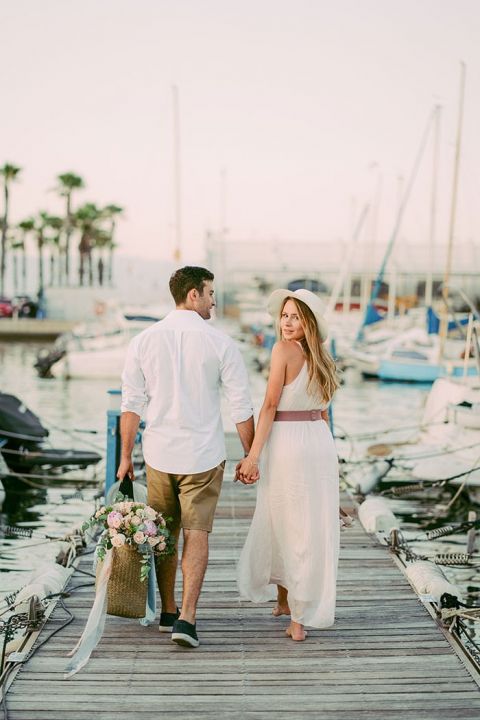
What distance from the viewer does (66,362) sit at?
35625 millimetres

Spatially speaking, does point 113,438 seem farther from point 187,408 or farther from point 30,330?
point 30,330

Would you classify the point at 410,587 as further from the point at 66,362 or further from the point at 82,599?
the point at 66,362

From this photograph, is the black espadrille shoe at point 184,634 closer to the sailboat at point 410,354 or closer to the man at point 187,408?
the man at point 187,408

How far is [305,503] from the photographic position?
5484 millimetres

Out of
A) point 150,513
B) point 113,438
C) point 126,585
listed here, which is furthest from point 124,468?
point 113,438

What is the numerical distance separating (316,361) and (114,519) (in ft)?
4.79

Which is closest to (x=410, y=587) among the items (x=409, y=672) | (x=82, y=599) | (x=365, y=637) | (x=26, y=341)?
(x=365, y=637)

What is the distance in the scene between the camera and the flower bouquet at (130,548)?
532cm

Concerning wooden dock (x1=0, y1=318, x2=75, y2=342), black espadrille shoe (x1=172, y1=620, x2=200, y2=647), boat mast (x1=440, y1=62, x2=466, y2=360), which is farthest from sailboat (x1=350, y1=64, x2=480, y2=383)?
black espadrille shoe (x1=172, y1=620, x2=200, y2=647)

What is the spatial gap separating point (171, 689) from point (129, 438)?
139 cm

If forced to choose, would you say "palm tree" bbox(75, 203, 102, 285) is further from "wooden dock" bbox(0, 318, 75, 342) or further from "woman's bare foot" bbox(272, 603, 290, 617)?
"woman's bare foot" bbox(272, 603, 290, 617)

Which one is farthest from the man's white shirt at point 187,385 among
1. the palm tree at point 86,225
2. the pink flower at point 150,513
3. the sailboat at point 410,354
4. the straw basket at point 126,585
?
the palm tree at point 86,225

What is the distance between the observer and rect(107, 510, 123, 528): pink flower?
5324mm

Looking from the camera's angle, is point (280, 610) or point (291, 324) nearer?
point (291, 324)
